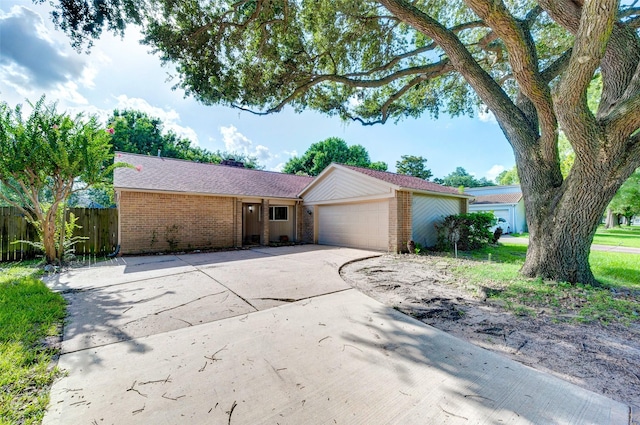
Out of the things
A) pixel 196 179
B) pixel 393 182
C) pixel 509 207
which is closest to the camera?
pixel 393 182

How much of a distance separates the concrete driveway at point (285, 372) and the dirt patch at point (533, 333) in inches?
9.7

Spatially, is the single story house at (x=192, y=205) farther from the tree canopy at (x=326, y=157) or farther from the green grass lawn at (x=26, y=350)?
the tree canopy at (x=326, y=157)

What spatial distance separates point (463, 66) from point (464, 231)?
6.97 m

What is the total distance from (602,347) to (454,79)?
10.3 metres

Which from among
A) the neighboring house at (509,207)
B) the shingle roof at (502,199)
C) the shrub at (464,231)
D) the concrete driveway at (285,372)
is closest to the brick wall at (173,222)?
the concrete driveway at (285,372)

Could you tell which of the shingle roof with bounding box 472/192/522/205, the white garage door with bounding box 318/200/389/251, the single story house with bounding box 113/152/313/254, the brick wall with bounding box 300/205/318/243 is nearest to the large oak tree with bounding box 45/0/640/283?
the white garage door with bounding box 318/200/389/251

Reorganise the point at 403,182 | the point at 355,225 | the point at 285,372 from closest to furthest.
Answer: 1. the point at 285,372
2. the point at 403,182
3. the point at 355,225

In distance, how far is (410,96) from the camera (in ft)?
36.0

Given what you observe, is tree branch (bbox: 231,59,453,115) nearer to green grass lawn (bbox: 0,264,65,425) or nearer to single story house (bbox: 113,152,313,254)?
single story house (bbox: 113,152,313,254)

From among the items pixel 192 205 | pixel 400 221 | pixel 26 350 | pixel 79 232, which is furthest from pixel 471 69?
pixel 79 232

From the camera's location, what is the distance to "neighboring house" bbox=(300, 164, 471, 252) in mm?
9883

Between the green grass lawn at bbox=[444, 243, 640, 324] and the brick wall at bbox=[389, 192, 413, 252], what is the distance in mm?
2798

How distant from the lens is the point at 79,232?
30.7 feet

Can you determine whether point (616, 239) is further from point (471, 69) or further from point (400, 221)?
point (471, 69)
